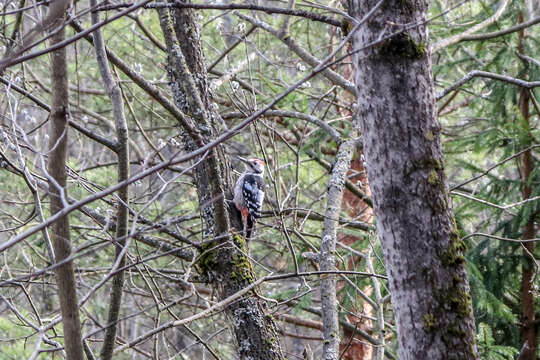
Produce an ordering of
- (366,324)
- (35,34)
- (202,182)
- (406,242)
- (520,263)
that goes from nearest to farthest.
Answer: (35,34), (406,242), (202,182), (520,263), (366,324)

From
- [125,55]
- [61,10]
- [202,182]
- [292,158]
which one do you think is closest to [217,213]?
[202,182]

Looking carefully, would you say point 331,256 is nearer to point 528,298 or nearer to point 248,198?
point 248,198

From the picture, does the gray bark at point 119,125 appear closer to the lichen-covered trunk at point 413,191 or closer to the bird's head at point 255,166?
the lichen-covered trunk at point 413,191

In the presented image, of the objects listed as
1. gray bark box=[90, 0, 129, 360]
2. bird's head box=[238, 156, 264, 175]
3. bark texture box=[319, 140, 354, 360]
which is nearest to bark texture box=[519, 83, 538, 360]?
bark texture box=[319, 140, 354, 360]

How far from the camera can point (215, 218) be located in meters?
3.06

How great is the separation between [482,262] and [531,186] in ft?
2.78

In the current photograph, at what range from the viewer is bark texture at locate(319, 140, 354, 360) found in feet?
11.3

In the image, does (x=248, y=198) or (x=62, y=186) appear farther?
(x=248, y=198)

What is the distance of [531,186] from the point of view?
5559 millimetres

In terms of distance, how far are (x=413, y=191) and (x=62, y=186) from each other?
1181 mm

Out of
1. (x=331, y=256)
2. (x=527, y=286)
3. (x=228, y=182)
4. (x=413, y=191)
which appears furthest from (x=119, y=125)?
(x=527, y=286)

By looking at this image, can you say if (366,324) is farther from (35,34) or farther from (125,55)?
(35,34)

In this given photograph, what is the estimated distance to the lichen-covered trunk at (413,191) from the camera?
2.06 meters

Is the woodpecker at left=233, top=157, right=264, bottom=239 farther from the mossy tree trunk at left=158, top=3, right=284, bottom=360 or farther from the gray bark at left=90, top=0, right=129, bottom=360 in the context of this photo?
the gray bark at left=90, top=0, right=129, bottom=360
